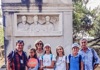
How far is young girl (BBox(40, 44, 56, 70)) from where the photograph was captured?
517 cm

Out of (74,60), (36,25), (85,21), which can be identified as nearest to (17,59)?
(74,60)

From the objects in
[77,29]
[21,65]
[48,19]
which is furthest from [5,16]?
[77,29]

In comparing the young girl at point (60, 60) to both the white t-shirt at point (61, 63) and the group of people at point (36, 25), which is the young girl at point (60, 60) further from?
the group of people at point (36, 25)

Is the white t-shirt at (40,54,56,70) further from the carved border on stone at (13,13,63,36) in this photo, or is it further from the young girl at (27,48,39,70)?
the carved border on stone at (13,13,63,36)

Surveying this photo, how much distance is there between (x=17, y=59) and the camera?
500 cm

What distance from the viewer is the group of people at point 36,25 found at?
6.69 meters

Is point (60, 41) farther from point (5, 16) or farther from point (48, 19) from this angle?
point (5, 16)

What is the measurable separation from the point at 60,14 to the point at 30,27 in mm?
737

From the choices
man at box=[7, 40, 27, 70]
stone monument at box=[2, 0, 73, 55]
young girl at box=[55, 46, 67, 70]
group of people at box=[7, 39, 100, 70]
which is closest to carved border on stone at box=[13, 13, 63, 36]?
stone monument at box=[2, 0, 73, 55]

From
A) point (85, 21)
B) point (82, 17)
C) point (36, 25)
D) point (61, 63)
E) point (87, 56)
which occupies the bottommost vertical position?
point (61, 63)

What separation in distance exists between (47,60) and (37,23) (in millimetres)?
1704

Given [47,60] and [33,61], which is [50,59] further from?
[33,61]

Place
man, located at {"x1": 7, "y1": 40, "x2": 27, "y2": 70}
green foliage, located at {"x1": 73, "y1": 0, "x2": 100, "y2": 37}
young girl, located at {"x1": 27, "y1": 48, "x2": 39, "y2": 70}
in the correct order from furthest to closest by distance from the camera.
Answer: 1. green foliage, located at {"x1": 73, "y1": 0, "x2": 100, "y2": 37}
2. young girl, located at {"x1": 27, "y1": 48, "x2": 39, "y2": 70}
3. man, located at {"x1": 7, "y1": 40, "x2": 27, "y2": 70}

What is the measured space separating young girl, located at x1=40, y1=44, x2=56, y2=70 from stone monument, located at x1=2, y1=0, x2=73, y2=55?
142 centimetres
